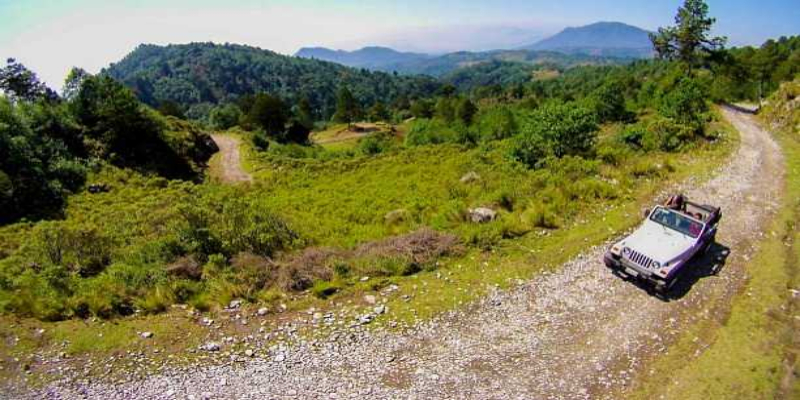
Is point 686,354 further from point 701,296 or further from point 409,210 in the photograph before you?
point 409,210

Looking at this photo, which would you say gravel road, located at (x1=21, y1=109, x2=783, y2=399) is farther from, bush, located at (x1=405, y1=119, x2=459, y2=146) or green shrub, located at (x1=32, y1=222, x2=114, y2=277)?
bush, located at (x1=405, y1=119, x2=459, y2=146)

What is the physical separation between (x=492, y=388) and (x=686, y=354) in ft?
16.4

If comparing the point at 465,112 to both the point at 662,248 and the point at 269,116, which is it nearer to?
the point at 269,116

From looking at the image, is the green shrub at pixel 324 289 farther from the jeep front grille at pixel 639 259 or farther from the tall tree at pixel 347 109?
the tall tree at pixel 347 109

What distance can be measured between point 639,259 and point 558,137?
16946 mm

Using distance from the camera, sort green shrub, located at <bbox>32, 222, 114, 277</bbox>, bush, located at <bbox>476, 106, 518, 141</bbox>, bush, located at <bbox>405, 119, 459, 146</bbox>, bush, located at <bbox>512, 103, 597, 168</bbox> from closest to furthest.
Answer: green shrub, located at <bbox>32, 222, 114, 277</bbox>
bush, located at <bbox>512, 103, 597, 168</bbox>
bush, located at <bbox>476, 106, 518, 141</bbox>
bush, located at <bbox>405, 119, 459, 146</bbox>

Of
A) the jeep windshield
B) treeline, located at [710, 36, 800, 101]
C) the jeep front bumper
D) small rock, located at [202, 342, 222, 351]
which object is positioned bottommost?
small rock, located at [202, 342, 222, 351]

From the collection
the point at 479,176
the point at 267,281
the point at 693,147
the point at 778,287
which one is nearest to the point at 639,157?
the point at 693,147

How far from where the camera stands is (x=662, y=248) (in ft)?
39.5

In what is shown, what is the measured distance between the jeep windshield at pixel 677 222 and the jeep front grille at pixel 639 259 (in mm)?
1905

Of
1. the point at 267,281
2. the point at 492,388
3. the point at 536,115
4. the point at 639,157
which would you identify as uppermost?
the point at 536,115

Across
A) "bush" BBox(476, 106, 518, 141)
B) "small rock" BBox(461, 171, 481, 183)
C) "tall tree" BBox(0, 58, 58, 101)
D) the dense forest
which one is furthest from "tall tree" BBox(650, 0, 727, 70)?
"tall tree" BBox(0, 58, 58, 101)

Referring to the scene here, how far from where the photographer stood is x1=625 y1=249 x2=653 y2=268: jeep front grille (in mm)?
11711

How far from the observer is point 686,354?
975 centimetres
